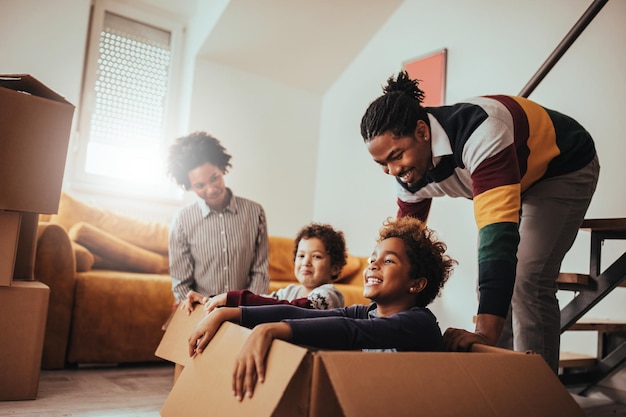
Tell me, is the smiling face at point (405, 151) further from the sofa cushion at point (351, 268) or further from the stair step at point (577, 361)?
the sofa cushion at point (351, 268)

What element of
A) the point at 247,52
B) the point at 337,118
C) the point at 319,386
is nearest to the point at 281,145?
the point at 337,118

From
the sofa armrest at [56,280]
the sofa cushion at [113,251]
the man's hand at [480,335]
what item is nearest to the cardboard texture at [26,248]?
the sofa armrest at [56,280]

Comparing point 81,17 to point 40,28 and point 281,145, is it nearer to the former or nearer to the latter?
point 40,28

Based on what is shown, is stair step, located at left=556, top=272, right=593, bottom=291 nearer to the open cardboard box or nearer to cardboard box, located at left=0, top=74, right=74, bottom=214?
the open cardboard box

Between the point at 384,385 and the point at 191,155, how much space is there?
1474 mm

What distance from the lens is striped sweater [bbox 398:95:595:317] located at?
111 cm

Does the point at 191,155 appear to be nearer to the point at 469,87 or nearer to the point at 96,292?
the point at 96,292

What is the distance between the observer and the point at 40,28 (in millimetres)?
3383

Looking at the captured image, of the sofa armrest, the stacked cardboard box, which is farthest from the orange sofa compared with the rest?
the stacked cardboard box

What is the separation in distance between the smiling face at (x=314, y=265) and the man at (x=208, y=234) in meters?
0.35

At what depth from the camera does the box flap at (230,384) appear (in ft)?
2.57

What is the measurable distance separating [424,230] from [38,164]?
4.02ft

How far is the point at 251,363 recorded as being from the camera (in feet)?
2.78

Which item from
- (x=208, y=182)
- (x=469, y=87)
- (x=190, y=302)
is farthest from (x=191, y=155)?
(x=469, y=87)
